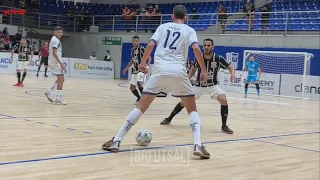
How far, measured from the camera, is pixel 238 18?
27484 millimetres

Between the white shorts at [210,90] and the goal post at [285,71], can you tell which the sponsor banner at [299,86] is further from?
the white shorts at [210,90]

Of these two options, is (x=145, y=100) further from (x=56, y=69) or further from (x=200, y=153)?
(x=56, y=69)

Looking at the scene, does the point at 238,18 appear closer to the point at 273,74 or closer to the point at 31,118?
the point at 273,74

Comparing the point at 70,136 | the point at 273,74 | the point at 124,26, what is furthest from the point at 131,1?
the point at 70,136

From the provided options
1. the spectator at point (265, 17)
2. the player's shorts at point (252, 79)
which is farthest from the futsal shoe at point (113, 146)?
the spectator at point (265, 17)

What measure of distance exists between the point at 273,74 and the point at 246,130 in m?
15.5

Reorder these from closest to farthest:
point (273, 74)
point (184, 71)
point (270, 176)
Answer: point (270, 176), point (184, 71), point (273, 74)

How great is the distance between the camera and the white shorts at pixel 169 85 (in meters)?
5.47

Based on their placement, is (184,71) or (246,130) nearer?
(184,71)

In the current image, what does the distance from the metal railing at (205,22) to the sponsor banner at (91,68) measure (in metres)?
2.96

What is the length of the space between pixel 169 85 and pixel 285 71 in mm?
19207

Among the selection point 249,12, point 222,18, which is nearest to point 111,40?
point 222,18

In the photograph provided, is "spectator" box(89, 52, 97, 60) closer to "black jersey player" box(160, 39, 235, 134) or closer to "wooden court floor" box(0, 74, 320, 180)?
"wooden court floor" box(0, 74, 320, 180)

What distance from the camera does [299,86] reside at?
2239cm
